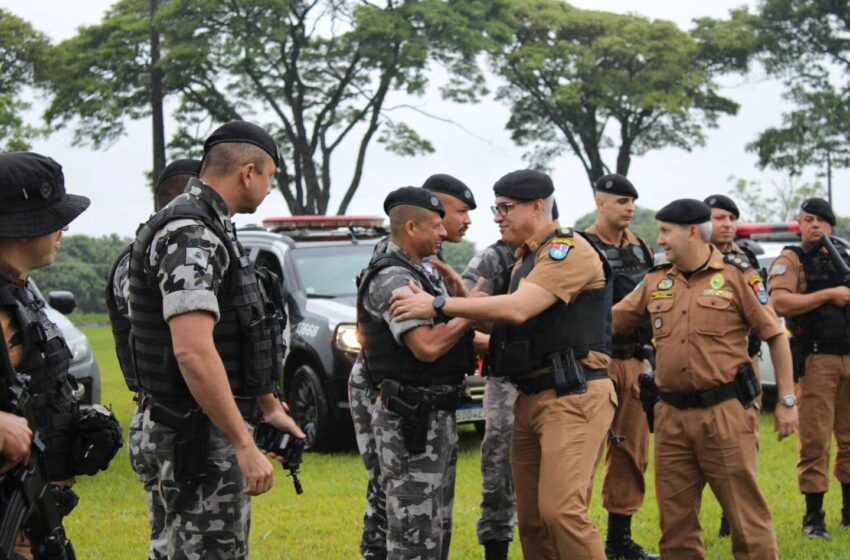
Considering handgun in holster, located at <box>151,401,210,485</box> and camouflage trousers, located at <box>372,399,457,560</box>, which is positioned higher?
handgun in holster, located at <box>151,401,210,485</box>

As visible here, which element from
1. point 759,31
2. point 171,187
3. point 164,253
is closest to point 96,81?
point 759,31

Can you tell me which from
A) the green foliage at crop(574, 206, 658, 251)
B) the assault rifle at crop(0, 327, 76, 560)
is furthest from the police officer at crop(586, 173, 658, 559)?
the green foliage at crop(574, 206, 658, 251)

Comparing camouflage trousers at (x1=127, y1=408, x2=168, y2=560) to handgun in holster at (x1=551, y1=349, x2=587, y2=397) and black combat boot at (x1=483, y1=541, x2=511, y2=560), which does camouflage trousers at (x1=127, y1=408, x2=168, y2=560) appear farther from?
black combat boot at (x1=483, y1=541, x2=511, y2=560)

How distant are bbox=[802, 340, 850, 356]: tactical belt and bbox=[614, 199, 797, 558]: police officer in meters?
1.75

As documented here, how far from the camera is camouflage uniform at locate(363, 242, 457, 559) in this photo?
14.1ft

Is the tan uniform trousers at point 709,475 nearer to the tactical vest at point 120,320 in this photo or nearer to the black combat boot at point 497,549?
the black combat boot at point 497,549

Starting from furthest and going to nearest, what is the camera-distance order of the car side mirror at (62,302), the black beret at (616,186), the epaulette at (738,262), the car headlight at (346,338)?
1. the car headlight at (346,338)
2. the car side mirror at (62,302)
3. the black beret at (616,186)
4. the epaulette at (738,262)

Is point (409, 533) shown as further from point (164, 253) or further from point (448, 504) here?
point (164, 253)

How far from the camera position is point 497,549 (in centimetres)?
571

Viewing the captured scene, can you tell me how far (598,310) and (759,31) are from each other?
26821 millimetres

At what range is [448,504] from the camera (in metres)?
4.60

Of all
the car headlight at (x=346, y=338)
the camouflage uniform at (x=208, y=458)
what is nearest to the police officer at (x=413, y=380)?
the camouflage uniform at (x=208, y=458)

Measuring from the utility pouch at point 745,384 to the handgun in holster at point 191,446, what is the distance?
9.21 ft

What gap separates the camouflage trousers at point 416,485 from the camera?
14.1 ft
